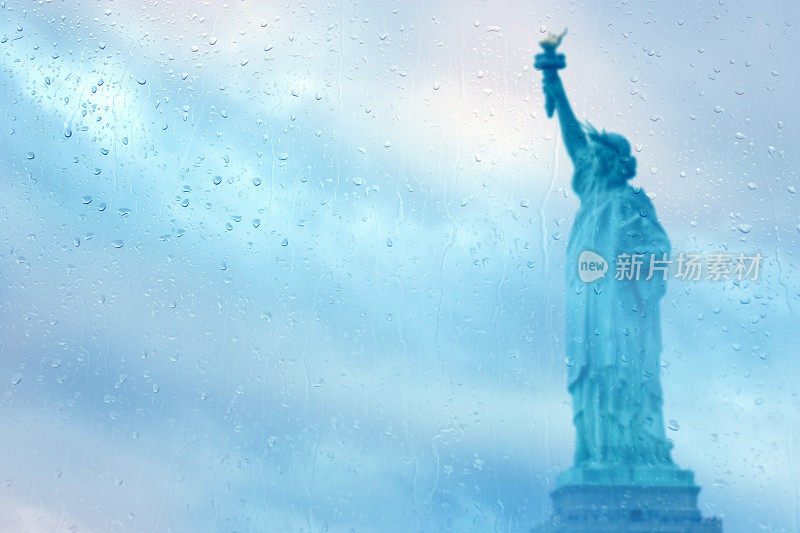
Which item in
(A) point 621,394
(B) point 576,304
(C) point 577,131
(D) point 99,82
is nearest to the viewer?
(D) point 99,82

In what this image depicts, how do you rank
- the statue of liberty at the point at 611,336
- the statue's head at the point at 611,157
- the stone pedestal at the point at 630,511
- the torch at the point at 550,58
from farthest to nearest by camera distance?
the statue's head at the point at 611,157
the statue of liberty at the point at 611,336
the torch at the point at 550,58
the stone pedestal at the point at 630,511

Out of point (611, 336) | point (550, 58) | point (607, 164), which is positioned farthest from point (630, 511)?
point (550, 58)

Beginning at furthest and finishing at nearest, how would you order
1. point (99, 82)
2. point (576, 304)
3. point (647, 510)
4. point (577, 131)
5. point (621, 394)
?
point (621, 394) < point (576, 304) < point (577, 131) < point (647, 510) < point (99, 82)

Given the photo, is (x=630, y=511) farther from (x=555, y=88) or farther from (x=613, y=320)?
(x=555, y=88)

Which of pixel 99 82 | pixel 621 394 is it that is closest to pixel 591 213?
pixel 621 394

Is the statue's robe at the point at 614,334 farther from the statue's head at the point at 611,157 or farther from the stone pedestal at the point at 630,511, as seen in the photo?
the stone pedestal at the point at 630,511

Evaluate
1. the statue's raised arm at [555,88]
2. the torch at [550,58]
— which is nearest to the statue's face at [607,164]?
the statue's raised arm at [555,88]

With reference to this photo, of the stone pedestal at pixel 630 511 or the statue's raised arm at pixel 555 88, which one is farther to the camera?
the statue's raised arm at pixel 555 88

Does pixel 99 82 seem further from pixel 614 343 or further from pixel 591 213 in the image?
pixel 614 343
